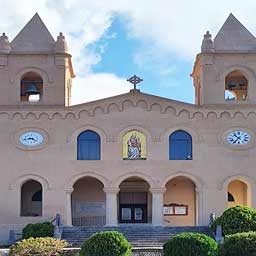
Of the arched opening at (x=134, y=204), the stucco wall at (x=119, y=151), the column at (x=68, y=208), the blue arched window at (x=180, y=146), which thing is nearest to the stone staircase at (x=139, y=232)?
the column at (x=68, y=208)

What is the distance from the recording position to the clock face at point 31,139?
45.1m

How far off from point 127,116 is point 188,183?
6.33 m

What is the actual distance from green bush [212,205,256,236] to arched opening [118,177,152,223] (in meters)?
8.28

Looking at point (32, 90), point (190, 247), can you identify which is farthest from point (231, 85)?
point (190, 247)

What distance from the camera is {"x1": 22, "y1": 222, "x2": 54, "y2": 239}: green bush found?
40.7 m

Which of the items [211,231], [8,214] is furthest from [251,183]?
[8,214]

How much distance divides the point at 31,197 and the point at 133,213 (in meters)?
6.89

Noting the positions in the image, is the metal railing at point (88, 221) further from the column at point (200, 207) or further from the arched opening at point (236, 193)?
the arched opening at point (236, 193)

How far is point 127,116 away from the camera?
150 ft

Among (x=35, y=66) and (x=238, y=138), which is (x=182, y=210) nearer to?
(x=238, y=138)

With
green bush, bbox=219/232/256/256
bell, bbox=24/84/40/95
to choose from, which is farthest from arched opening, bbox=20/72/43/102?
green bush, bbox=219/232/256/256

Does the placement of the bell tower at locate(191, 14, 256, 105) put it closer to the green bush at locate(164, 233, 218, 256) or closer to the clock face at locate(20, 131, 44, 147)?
the clock face at locate(20, 131, 44, 147)

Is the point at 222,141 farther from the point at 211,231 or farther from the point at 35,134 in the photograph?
the point at 35,134

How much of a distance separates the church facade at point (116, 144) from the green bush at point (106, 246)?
1388cm
